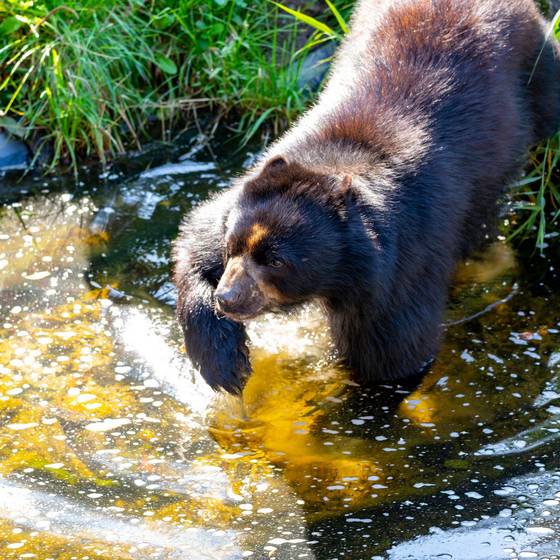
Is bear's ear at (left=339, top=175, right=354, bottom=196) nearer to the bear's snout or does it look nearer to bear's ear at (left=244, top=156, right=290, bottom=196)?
bear's ear at (left=244, top=156, right=290, bottom=196)

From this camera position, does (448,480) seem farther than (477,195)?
No

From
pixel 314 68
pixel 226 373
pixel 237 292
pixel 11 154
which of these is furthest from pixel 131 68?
pixel 237 292

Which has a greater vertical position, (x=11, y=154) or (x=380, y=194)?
(x=380, y=194)

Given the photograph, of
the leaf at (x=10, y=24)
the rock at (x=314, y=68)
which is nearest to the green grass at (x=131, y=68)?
the leaf at (x=10, y=24)

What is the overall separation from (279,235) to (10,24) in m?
3.38

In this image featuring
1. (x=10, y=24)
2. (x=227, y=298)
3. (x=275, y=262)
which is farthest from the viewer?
(x=10, y=24)

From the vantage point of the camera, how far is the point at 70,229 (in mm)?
6438

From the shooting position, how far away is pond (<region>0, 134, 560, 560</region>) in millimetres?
4035

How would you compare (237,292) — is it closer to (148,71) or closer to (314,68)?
(148,71)

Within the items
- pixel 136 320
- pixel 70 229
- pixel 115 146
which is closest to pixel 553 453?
pixel 136 320

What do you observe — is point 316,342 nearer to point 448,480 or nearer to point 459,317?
point 459,317

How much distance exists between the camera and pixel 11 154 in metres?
7.08

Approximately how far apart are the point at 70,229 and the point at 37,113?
3.30 ft

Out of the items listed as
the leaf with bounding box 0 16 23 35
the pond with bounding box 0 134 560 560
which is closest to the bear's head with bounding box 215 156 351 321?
the pond with bounding box 0 134 560 560
